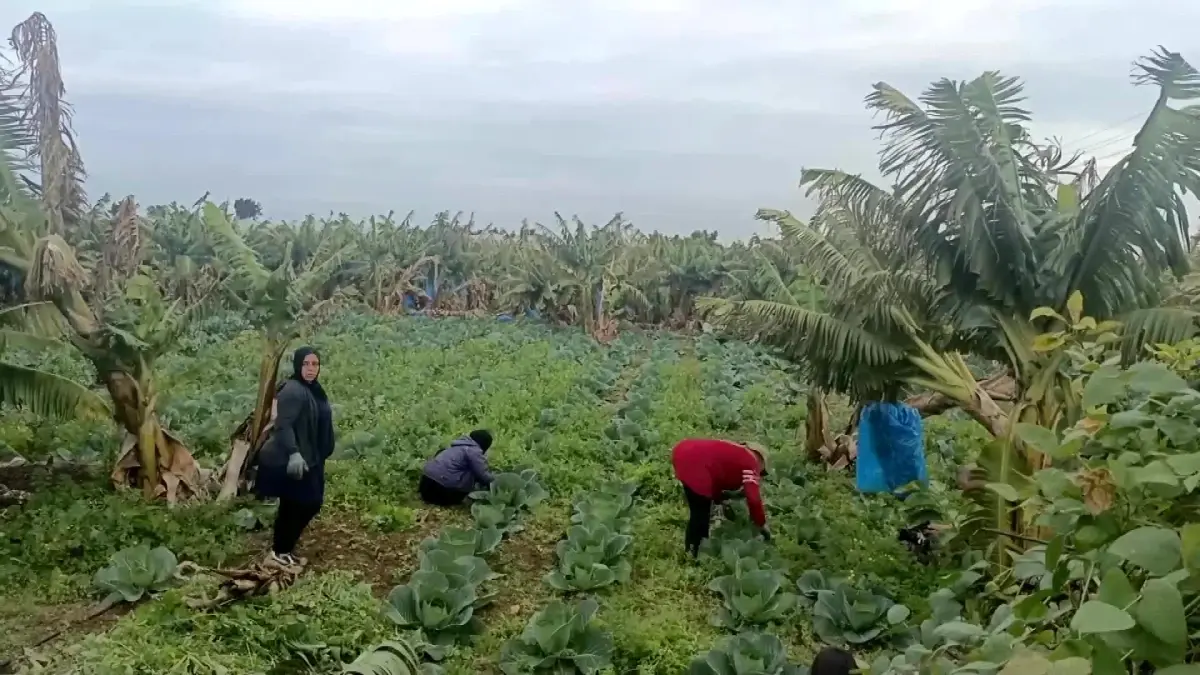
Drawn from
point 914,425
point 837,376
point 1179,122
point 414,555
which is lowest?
point 414,555

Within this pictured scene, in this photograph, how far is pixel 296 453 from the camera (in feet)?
18.2

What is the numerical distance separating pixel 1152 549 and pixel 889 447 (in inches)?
271

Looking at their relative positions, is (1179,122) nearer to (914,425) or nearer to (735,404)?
(914,425)

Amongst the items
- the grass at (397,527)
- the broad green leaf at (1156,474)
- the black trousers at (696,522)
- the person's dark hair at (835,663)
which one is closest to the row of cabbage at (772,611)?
the grass at (397,527)

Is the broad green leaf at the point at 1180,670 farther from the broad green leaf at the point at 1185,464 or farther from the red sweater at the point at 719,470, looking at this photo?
the red sweater at the point at 719,470

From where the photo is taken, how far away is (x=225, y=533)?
650cm

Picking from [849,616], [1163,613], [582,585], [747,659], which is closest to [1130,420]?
[1163,613]

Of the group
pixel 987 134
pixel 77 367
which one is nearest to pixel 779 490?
pixel 987 134

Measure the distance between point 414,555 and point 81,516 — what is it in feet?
7.84

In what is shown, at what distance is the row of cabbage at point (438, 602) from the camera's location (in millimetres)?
4227

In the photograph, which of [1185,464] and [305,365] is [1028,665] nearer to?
[1185,464]

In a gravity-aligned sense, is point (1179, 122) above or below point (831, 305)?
above

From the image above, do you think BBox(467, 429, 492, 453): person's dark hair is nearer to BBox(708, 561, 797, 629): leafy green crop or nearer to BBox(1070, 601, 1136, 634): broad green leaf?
BBox(708, 561, 797, 629): leafy green crop

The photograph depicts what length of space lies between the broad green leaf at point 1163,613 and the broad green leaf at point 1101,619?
0.07ft
